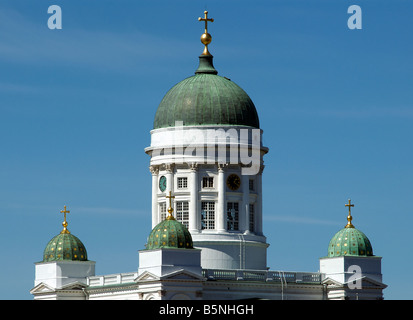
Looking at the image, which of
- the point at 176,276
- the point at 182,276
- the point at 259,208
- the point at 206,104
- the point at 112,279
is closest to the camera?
the point at 176,276

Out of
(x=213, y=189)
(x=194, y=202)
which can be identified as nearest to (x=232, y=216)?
(x=213, y=189)

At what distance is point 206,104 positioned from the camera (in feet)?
551

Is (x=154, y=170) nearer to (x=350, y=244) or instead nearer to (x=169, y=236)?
(x=169, y=236)

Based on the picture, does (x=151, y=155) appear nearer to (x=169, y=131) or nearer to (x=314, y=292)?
(x=169, y=131)

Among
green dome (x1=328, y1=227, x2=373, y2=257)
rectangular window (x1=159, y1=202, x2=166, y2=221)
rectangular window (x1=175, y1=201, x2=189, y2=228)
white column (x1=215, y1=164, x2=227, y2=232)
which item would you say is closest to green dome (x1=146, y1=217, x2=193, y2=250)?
white column (x1=215, y1=164, x2=227, y2=232)

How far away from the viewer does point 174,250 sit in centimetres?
15538

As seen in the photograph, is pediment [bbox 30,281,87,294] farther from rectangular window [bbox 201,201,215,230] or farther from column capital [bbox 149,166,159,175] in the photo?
rectangular window [bbox 201,201,215,230]

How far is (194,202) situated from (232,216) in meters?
3.86

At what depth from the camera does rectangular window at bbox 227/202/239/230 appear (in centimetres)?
16762

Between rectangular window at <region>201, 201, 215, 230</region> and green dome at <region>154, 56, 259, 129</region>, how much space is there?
7195 mm

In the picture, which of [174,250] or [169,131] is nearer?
[174,250]

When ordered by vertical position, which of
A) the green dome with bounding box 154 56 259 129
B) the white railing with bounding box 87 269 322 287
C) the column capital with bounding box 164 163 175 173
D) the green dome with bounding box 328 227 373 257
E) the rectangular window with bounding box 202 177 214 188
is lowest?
the white railing with bounding box 87 269 322 287

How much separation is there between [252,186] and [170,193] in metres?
11.4
